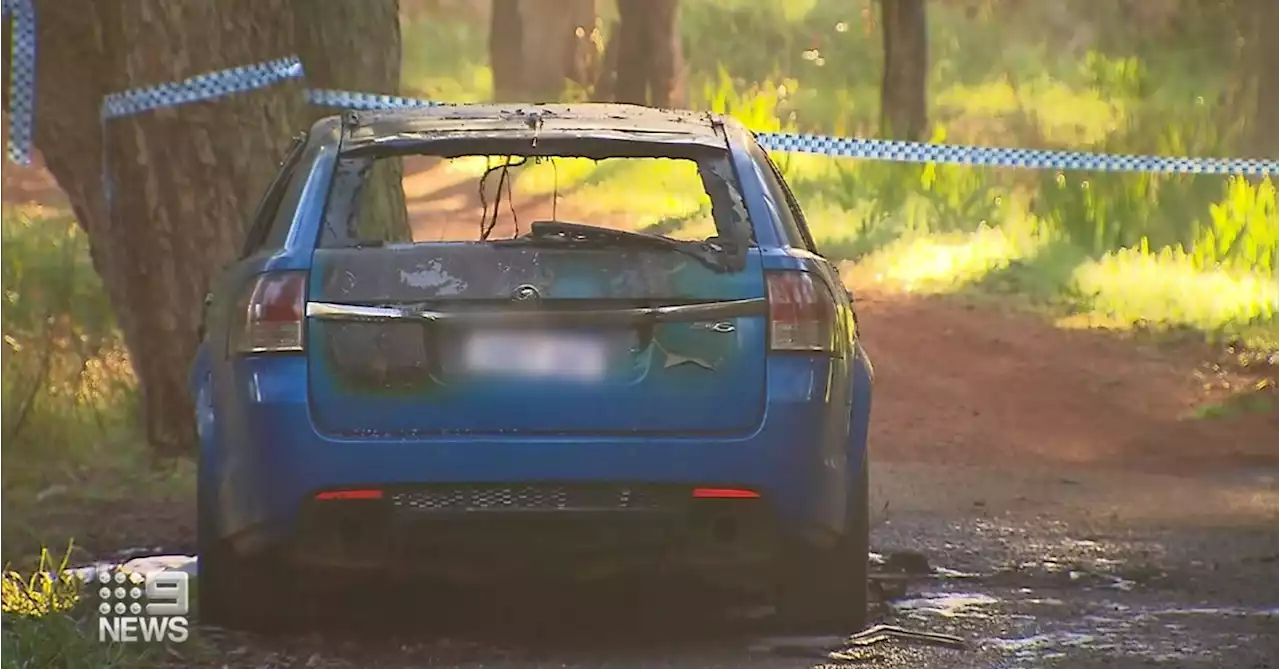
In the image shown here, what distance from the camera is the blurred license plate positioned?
15.8 ft

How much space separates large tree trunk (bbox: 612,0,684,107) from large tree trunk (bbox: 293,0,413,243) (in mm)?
7250

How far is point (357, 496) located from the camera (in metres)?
4.84

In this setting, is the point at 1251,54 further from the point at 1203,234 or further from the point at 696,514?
the point at 696,514

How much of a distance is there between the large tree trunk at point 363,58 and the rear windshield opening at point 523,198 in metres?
0.01

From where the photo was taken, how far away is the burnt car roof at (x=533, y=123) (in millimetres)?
5266

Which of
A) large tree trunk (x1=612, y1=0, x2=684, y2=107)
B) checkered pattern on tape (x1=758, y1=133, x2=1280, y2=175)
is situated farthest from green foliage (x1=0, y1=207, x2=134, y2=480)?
large tree trunk (x1=612, y1=0, x2=684, y2=107)

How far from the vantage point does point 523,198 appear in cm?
977

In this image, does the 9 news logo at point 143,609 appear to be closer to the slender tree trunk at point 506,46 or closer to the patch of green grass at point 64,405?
the patch of green grass at point 64,405

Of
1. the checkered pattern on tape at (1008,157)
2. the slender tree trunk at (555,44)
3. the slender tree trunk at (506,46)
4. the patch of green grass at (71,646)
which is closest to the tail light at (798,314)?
the patch of green grass at (71,646)

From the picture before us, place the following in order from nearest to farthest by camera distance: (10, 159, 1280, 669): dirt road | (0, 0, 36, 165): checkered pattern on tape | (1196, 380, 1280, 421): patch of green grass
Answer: (10, 159, 1280, 669): dirt road < (0, 0, 36, 165): checkered pattern on tape < (1196, 380, 1280, 421): patch of green grass

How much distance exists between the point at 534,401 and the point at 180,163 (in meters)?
3.36

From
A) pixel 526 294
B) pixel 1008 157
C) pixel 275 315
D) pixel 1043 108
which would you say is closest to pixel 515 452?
pixel 526 294

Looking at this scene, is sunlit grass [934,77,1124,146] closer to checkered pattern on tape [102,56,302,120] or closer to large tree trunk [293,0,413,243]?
large tree trunk [293,0,413,243]

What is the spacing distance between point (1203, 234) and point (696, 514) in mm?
6044
